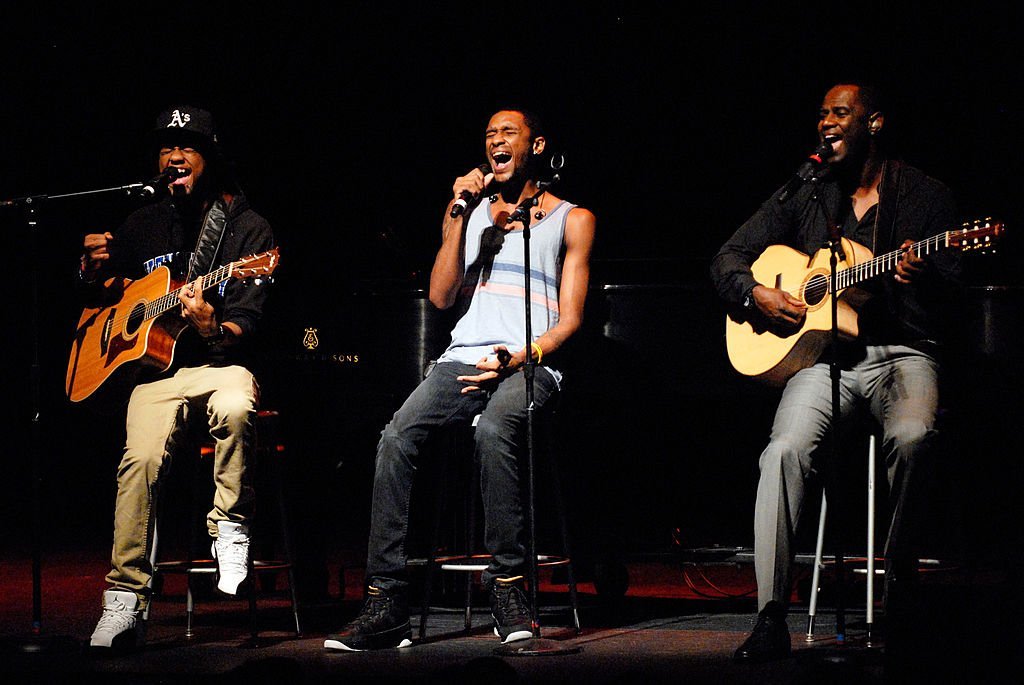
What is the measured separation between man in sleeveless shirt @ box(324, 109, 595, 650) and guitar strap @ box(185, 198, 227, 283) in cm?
86

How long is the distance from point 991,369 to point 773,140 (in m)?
2.46

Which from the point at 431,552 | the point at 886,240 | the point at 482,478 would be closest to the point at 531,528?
the point at 482,478

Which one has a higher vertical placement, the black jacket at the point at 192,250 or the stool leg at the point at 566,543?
the black jacket at the point at 192,250

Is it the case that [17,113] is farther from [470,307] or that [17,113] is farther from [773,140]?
[773,140]

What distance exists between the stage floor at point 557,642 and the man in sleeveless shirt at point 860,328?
0.93 feet

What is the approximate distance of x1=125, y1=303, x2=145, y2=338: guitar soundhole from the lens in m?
4.52

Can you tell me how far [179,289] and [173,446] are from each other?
0.59m

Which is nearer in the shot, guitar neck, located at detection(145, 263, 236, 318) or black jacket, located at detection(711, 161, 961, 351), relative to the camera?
black jacket, located at detection(711, 161, 961, 351)

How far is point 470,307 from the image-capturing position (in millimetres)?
4555

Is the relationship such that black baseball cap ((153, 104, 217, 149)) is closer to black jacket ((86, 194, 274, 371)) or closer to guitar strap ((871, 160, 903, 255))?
black jacket ((86, 194, 274, 371))

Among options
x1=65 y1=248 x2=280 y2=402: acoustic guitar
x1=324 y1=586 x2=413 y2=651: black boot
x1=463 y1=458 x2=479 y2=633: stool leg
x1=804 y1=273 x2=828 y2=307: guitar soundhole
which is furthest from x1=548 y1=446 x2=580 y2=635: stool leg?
x1=65 y1=248 x2=280 y2=402: acoustic guitar

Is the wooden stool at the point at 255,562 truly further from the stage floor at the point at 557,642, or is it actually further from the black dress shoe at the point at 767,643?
the black dress shoe at the point at 767,643

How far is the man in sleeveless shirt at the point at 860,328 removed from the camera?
3797 millimetres

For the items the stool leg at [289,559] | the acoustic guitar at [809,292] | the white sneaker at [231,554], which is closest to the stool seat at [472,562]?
the stool leg at [289,559]
